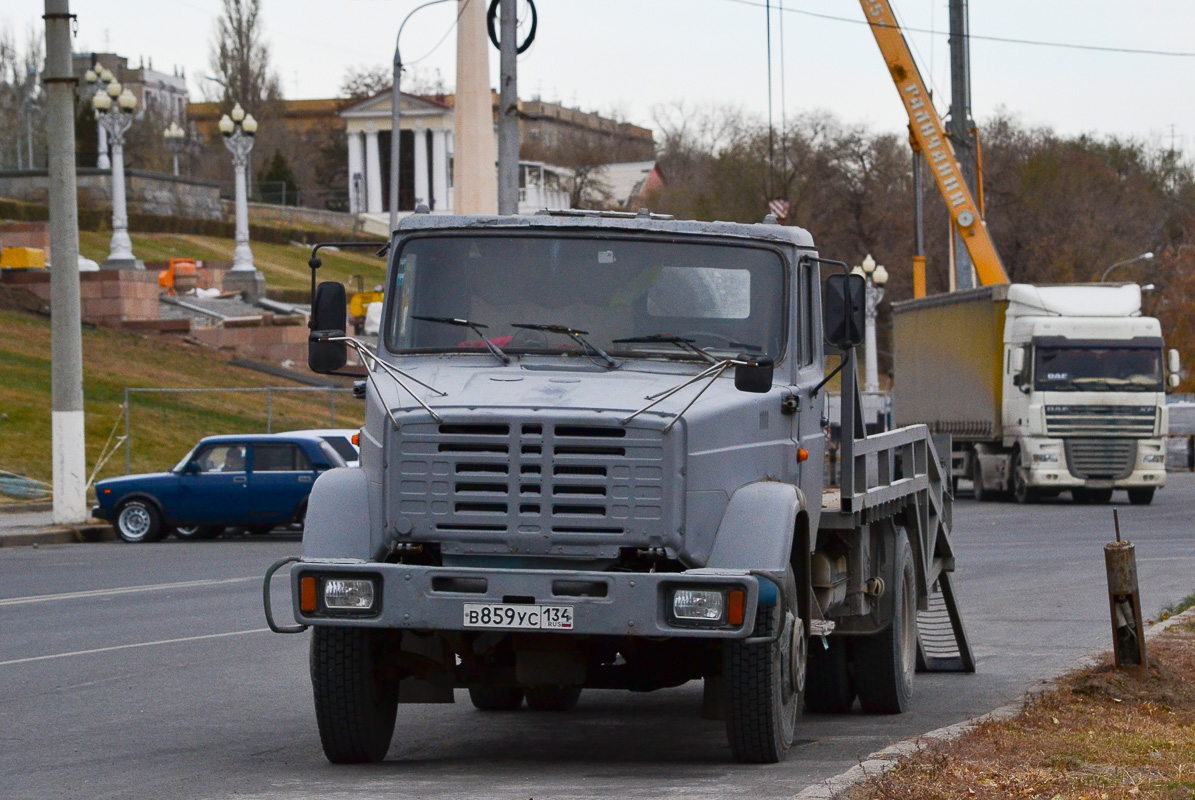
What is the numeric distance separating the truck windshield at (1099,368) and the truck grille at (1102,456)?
0.97 meters

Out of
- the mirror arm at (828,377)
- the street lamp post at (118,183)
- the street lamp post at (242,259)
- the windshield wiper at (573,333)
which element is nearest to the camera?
the windshield wiper at (573,333)

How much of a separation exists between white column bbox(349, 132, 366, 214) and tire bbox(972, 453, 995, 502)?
81.4 m

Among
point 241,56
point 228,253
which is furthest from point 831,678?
point 241,56

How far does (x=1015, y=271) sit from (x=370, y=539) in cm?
7935

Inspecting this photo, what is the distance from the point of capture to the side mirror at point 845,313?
8.71m

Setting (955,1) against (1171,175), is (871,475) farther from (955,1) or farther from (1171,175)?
(1171,175)

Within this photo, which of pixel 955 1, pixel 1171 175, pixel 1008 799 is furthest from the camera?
pixel 1171 175

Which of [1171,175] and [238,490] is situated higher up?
[1171,175]

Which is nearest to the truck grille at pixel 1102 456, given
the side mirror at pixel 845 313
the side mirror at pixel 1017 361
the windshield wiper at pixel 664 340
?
the side mirror at pixel 1017 361

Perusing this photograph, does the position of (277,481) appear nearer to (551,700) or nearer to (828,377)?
(551,700)

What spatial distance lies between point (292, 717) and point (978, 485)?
90.6 feet

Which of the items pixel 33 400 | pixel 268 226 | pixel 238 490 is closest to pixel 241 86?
pixel 268 226

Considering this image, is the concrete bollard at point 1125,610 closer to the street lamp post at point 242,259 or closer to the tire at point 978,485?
the tire at point 978,485

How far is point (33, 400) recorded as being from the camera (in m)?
37.0
